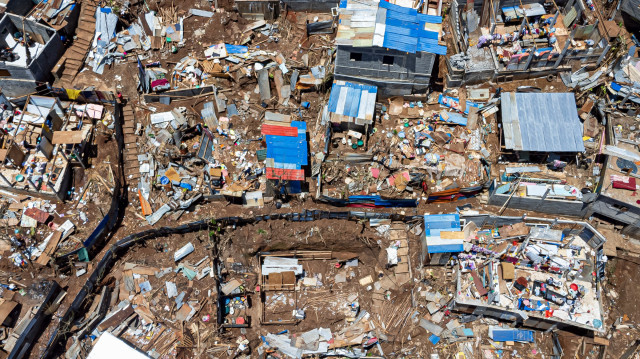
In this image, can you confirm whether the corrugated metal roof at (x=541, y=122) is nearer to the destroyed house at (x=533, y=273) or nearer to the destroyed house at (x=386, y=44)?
the destroyed house at (x=533, y=273)

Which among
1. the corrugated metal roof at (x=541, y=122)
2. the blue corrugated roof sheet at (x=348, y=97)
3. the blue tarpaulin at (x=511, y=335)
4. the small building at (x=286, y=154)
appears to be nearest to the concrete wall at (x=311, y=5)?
the blue corrugated roof sheet at (x=348, y=97)

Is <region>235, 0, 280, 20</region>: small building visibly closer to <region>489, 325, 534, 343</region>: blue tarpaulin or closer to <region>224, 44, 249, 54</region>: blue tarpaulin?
<region>224, 44, 249, 54</region>: blue tarpaulin

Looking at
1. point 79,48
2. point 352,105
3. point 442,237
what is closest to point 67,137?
point 79,48

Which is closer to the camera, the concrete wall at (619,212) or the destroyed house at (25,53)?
the concrete wall at (619,212)

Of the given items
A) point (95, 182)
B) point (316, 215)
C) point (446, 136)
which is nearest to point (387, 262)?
point (316, 215)

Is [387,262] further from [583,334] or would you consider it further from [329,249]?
[583,334]

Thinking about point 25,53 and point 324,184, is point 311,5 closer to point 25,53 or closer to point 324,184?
point 324,184

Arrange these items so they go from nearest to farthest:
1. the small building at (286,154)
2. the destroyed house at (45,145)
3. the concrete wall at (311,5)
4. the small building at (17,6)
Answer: the small building at (286,154) < the destroyed house at (45,145) < the small building at (17,6) < the concrete wall at (311,5)
